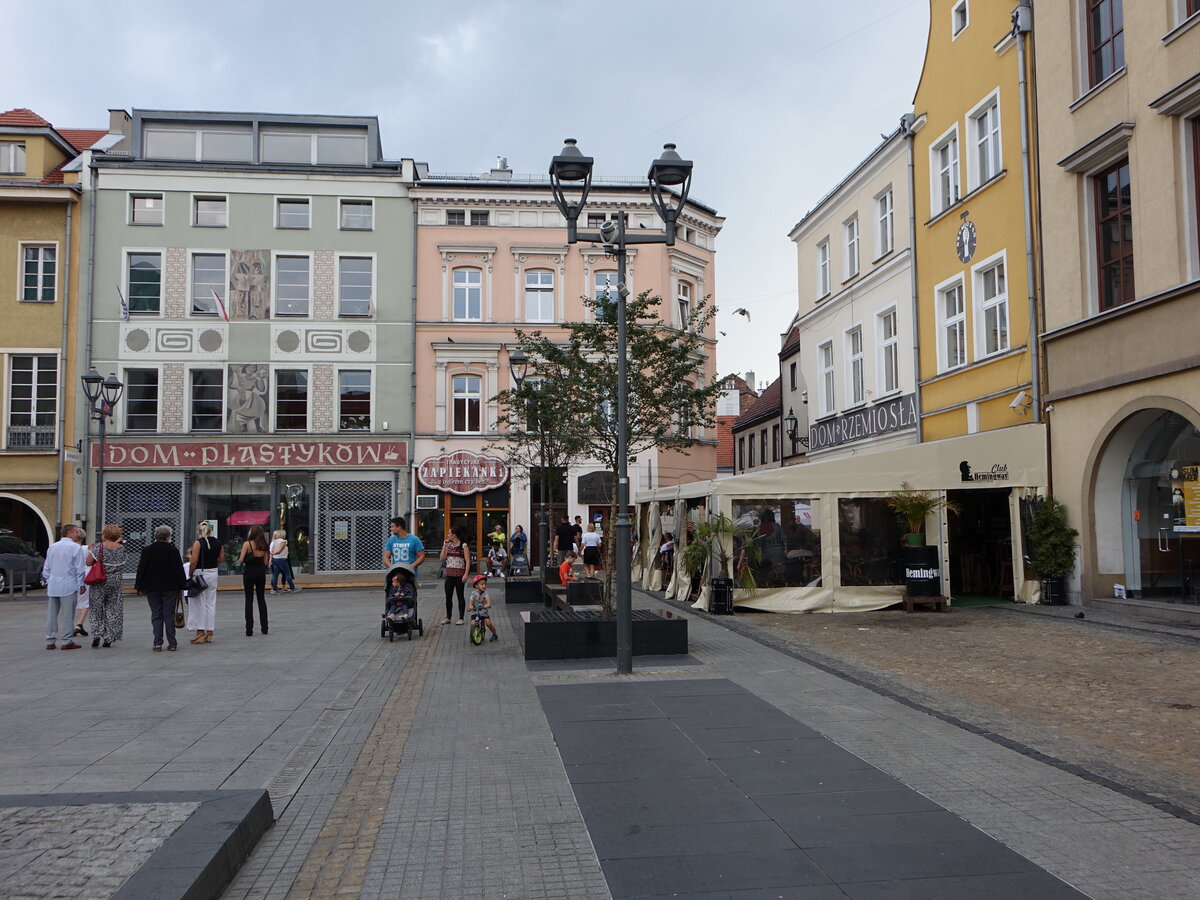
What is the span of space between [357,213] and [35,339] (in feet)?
36.8

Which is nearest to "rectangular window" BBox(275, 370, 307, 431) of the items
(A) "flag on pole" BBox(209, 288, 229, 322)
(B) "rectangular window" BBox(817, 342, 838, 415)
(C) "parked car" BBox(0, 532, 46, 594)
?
(A) "flag on pole" BBox(209, 288, 229, 322)

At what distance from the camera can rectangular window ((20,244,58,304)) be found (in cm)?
3209

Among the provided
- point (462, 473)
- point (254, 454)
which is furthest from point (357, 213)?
point (462, 473)

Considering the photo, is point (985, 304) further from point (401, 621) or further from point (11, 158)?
point (11, 158)

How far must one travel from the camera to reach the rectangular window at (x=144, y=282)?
32.7 metres

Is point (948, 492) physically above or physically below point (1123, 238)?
below

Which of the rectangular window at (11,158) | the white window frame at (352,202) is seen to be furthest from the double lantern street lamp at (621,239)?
the rectangular window at (11,158)

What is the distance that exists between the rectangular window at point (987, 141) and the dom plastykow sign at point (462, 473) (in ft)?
59.9

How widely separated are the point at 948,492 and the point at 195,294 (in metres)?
25.6

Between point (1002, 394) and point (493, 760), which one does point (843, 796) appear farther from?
point (1002, 394)

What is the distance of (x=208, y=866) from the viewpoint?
418cm

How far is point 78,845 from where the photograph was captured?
4.49 m

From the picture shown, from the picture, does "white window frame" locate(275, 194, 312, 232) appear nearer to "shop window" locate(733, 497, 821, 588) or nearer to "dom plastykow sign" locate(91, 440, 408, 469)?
"dom plastykow sign" locate(91, 440, 408, 469)

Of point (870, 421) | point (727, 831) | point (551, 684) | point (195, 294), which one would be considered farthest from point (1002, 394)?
point (195, 294)
